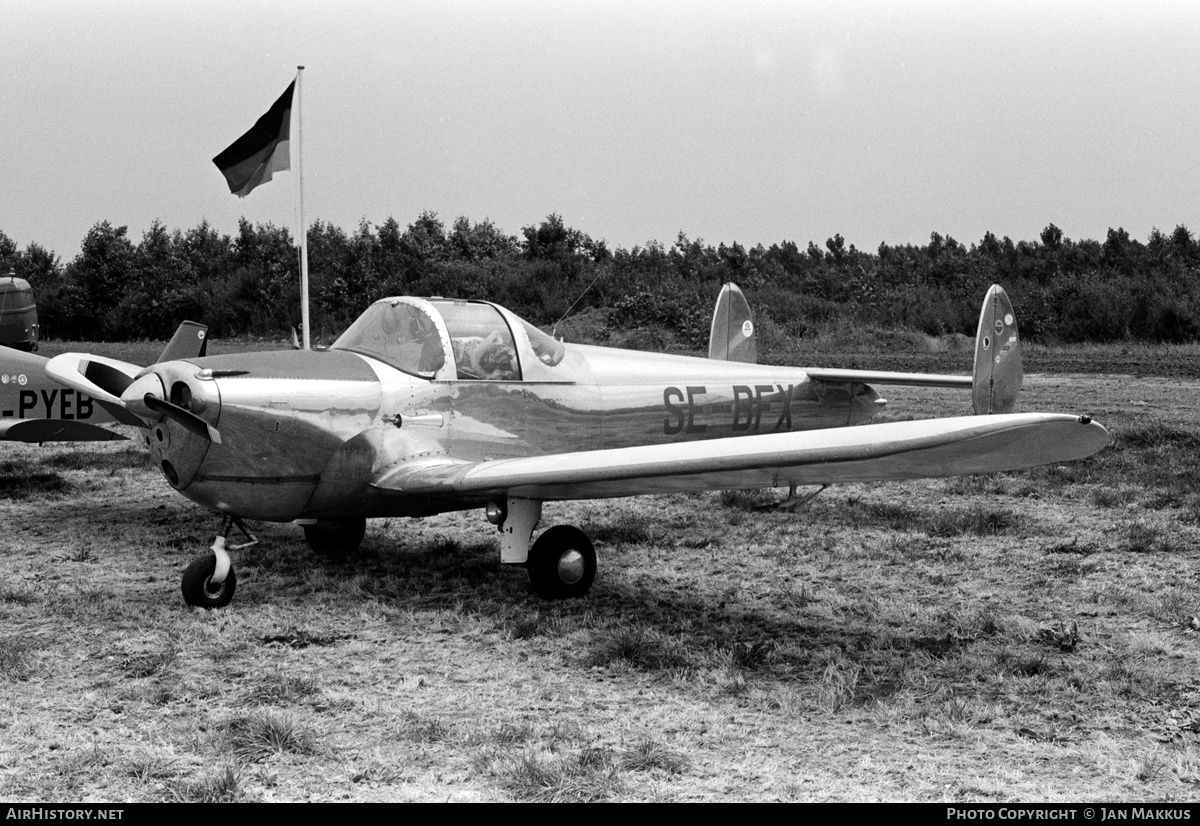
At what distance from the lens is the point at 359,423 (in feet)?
20.3

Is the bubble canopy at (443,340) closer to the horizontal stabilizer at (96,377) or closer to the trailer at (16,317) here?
the horizontal stabilizer at (96,377)

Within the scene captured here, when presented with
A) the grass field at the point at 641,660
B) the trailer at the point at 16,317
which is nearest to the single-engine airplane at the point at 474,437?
the grass field at the point at 641,660

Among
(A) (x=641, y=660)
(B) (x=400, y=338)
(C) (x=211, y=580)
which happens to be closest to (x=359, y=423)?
(B) (x=400, y=338)

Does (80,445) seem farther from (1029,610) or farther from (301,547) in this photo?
(1029,610)

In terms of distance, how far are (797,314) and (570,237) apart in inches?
513

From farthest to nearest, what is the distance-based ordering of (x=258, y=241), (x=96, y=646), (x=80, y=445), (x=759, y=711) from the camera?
1. (x=258, y=241)
2. (x=80, y=445)
3. (x=96, y=646)
4. (x=759, y=711)

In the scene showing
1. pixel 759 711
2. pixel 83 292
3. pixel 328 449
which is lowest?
pixel 759 711

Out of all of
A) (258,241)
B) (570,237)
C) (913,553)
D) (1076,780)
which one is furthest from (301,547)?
(258,241)

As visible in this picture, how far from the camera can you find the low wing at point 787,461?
4.54 m

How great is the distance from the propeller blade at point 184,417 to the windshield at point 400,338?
43.0 inches

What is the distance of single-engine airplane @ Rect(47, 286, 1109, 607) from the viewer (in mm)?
5055

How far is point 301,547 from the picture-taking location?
7566mm

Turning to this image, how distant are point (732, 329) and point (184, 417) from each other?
17.4 ft

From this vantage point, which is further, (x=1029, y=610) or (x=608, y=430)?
(x=608, y=430)
